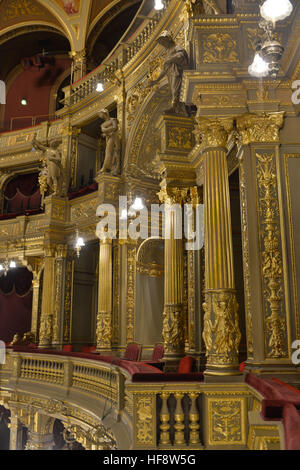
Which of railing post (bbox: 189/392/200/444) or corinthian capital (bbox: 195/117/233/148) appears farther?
corinthian capital (bbox: 195/117/233/148)

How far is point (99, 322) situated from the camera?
1039 cm

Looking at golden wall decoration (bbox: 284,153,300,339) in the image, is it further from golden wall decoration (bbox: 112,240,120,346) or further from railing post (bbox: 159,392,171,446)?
golden wall decoration (bbox: 112,240,120,346)

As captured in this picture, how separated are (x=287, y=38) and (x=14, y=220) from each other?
40.0 feet

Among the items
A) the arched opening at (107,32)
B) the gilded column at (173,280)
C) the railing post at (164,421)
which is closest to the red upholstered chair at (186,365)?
the gilded column at (173,280)

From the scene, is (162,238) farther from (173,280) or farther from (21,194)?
(21,194)

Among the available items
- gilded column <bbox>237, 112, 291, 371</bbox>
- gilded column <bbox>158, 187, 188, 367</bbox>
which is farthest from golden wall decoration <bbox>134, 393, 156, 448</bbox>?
gilded column <bbox>158, 187, 188, 367</bbox>

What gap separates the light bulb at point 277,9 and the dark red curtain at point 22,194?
47.7ft

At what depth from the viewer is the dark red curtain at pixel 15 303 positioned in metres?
16.3

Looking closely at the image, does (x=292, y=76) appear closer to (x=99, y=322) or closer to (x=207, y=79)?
(x=207, y=79)

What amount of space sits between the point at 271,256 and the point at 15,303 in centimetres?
1347

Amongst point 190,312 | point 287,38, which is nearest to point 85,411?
Answer: point 190,312

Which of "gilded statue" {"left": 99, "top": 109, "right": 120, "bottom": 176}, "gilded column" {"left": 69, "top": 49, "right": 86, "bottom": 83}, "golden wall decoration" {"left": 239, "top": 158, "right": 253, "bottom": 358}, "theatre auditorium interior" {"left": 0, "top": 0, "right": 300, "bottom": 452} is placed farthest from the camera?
"gilded column" {"left": 69, "top": 49, "right": 86, "bottom": 83}

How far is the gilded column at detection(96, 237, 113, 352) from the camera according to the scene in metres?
10.2

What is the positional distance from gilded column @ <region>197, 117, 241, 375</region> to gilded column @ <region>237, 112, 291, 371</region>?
254 millimetres
